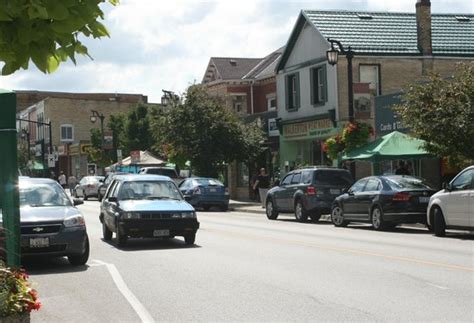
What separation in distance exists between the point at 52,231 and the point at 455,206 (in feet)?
31.1

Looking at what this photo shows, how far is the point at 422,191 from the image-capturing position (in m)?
18.9

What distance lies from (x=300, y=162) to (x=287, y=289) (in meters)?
27.5

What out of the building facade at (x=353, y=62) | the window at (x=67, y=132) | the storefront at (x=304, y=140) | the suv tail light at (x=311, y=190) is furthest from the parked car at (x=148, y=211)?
the window at (x=67, y=132)

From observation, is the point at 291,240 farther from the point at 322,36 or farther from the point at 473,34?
the point at 473,34

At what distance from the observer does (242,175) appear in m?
42.3

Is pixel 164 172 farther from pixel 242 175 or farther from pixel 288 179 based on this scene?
pixel 288 179

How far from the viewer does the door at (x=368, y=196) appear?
19.6 meters

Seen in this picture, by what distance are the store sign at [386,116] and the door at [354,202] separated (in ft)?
24.8

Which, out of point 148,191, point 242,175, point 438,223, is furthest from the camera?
point 242,175

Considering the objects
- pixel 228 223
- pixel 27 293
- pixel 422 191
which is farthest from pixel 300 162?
pixel 27 293

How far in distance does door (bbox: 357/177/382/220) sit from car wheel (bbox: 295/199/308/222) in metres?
3.63

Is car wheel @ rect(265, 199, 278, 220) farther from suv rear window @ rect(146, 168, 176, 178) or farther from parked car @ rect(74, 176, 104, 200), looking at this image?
parked car @ rect(74, 176, 104, 200)

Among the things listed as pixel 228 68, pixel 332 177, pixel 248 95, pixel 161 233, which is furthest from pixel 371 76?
pixel 161 233

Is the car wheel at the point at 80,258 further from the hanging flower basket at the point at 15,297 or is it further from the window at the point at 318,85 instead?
the window at the point at 318,85
